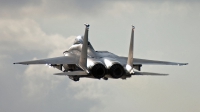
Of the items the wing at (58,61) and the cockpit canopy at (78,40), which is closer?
the wing at (58,61)

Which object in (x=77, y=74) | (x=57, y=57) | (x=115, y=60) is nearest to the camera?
(x=77, y=74)

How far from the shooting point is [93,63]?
99.6 m

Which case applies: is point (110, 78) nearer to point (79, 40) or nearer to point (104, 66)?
point (104, 66)

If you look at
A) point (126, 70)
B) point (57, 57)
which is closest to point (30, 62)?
point (57, 57)

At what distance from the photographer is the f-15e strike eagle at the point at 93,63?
98312mm

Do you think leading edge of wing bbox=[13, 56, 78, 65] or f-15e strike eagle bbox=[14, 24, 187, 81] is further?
leading edge of wing bbox=[13, 56, 78, 65]

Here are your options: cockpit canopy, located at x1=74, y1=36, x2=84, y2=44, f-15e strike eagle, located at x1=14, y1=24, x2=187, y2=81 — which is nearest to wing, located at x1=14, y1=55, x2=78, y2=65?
f-15e strike eagle, located at x1=14, y1=24, x2=187, y2=81

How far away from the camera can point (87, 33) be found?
322 ft

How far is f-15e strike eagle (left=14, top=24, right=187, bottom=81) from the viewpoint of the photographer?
9831cm

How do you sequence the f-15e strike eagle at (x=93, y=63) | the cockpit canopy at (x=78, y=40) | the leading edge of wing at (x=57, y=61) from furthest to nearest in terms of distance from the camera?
the cockpit canopy at (x=78, y=40)
the leading edge of wing at (x=57, y=61)
the f-15e strike eagle at (x=93, y=63)

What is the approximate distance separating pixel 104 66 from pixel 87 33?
16.9 ft

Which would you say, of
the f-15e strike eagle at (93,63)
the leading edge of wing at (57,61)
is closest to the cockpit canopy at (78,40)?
the f-15e strike eagle at (93,63)

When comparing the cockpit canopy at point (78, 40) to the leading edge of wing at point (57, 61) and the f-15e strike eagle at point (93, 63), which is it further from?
the leading edge of wing at point (57, 61)

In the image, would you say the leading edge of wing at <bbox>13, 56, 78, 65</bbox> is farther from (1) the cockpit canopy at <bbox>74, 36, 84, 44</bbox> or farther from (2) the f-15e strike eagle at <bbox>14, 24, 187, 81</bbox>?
(1) the cockpit canopy at <bbox>74, 36, 84, 44</bbox>
